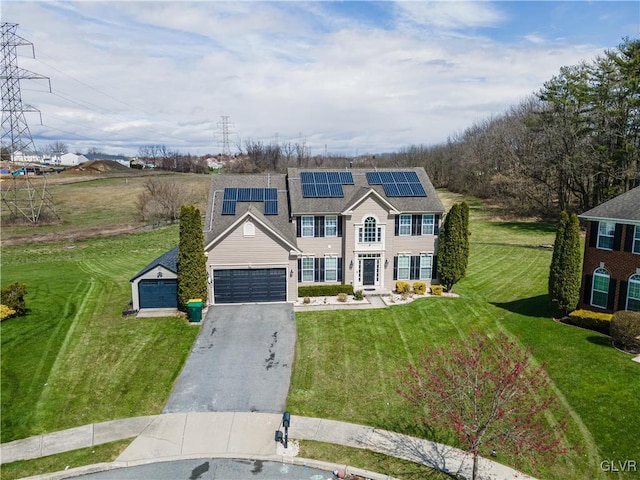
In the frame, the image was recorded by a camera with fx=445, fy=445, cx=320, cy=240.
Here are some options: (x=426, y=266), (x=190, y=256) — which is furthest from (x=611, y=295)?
(x=190, y=256)

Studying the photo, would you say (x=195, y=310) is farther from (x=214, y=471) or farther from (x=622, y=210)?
(x=622, y=210)

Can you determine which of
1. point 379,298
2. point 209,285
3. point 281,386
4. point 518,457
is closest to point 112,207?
point 209,285

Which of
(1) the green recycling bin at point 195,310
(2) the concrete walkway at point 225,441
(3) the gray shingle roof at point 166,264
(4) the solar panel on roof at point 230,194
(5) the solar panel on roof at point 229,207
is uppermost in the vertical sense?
(4) the solar panel on roof at point 230,194

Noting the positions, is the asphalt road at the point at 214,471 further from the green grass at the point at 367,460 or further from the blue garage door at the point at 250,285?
the blue garage door at the point at 250,285

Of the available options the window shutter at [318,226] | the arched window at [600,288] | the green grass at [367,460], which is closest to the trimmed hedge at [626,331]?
the arched window at [600,288]

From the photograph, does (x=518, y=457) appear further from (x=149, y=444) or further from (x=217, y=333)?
(x=217, y=333)

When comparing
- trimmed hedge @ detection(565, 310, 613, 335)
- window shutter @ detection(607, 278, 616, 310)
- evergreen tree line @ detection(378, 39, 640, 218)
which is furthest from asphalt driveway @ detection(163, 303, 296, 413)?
evergreen tree line @ detection(378, 39, 640, 218)

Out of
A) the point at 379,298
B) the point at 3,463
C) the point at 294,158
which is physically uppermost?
the point at 294,158
